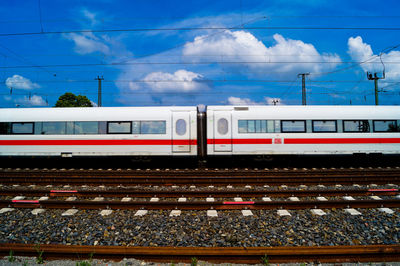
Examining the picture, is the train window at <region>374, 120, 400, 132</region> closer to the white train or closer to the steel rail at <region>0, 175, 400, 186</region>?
the white train

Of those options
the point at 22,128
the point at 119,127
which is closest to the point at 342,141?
the point at 119,127

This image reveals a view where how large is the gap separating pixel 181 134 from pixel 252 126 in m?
3.64

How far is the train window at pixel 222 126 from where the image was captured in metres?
11.0

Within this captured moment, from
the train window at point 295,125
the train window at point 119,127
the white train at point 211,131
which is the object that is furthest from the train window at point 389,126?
the train window at point 119,127

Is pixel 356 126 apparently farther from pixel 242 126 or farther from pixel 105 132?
pixel 105 132

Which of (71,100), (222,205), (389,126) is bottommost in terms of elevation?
(222,205)

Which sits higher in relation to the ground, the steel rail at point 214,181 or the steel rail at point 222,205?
the steel rail at point 214,181

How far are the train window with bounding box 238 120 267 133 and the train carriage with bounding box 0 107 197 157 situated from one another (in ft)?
7.84

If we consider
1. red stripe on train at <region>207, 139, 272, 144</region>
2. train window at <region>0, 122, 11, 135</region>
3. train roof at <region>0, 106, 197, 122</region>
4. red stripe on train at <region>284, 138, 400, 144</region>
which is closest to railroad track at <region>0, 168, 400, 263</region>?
red stripe on train at <region>284, 138, 400, 144</region>

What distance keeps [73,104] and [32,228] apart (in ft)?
148

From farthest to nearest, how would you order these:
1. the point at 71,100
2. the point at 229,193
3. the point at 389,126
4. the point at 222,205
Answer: the point at 71,100 < the point at 389,126 < the point at 229,193 < the point at 222,205

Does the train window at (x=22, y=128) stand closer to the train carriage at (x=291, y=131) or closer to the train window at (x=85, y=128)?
the train window at (x=85, y=128)

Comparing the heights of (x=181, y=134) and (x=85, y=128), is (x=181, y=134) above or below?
below

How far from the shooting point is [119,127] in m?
11.2
